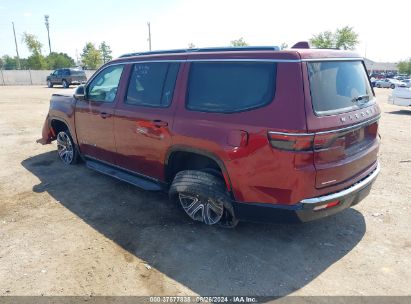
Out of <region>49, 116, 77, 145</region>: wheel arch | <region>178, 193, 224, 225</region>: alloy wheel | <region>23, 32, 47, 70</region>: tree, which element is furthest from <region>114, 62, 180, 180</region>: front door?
<region>23, 32, 47, 70</region>: tree

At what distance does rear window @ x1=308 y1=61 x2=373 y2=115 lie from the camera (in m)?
2.96

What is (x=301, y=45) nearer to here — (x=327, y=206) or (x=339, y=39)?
(x=327, y=206)

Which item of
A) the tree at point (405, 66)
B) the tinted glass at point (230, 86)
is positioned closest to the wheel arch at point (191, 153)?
the tinted glass at point (230, 86)

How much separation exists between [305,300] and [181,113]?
7.19 feet

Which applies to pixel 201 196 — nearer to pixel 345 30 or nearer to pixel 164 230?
pixel 164 230

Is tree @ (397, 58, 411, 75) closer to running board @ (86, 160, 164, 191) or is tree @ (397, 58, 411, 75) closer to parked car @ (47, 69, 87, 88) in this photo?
parked car @ (47, 69, 87, 88)

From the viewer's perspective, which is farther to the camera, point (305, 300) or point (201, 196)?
point (201, 196)

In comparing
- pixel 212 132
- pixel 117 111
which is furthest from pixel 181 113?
pixel 117 111

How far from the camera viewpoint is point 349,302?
2.67m

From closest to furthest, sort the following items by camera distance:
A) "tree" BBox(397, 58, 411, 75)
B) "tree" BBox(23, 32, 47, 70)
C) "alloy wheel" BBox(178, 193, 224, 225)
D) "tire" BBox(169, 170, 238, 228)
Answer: "tire" BBox(169, 170, 238, 228) → "alloy wheel" BBox(178, 193, 224, 225) → "tree" BBox(23, 32, 47, 70) → "tree" BBox(397, 58, 411, 75)

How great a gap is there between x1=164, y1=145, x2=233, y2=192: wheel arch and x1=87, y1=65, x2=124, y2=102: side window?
4.63 ft

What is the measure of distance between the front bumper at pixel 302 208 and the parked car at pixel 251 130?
0.01 meters

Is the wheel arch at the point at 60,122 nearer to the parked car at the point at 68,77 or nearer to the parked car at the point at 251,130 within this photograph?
the parked car at the point at 251,130

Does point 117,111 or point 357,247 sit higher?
point 117,111
